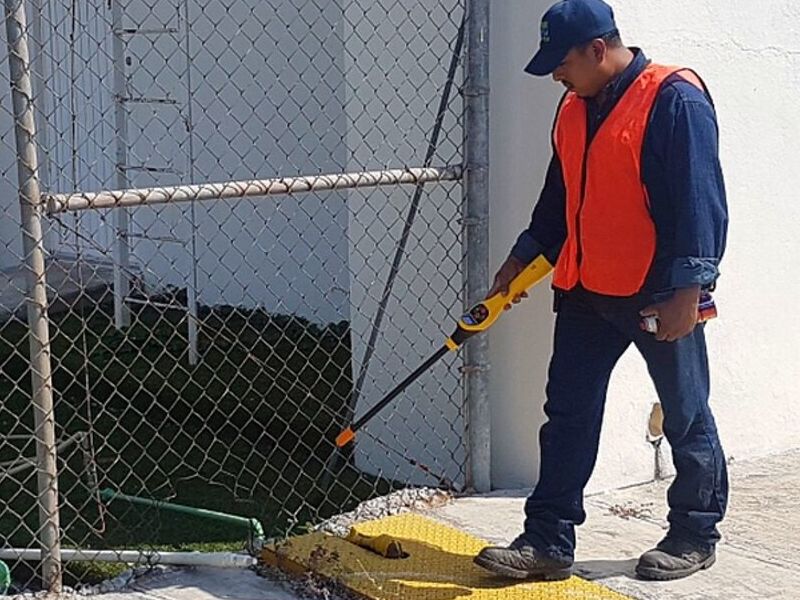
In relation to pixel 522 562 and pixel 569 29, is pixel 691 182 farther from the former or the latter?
pixel 522 562

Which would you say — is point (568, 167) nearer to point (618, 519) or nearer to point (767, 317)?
point (618, 519)

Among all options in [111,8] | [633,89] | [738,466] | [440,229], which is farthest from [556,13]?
[111,8]

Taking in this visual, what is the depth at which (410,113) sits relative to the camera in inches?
210

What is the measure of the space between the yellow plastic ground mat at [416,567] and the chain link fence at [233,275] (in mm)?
272

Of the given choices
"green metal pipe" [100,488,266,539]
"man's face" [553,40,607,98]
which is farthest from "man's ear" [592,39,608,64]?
"green metal pipe" [100,488,266,539]

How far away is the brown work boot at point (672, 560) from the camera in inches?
165

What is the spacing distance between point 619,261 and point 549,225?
46 centimetres

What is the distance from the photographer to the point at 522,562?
13.6 feet

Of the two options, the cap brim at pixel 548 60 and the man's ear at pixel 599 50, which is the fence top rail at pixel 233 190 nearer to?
the cap brim at pixel 548 60

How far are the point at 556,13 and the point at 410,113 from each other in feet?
4.96

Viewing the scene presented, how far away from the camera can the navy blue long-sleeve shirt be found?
3.72 metres

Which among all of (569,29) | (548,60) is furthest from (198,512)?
(569,29)

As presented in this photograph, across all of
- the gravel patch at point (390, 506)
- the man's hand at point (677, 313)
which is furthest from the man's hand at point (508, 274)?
the gravel patch at point (390, 506)

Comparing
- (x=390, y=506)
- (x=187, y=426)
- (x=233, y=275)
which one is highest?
(x=233, y=275)
